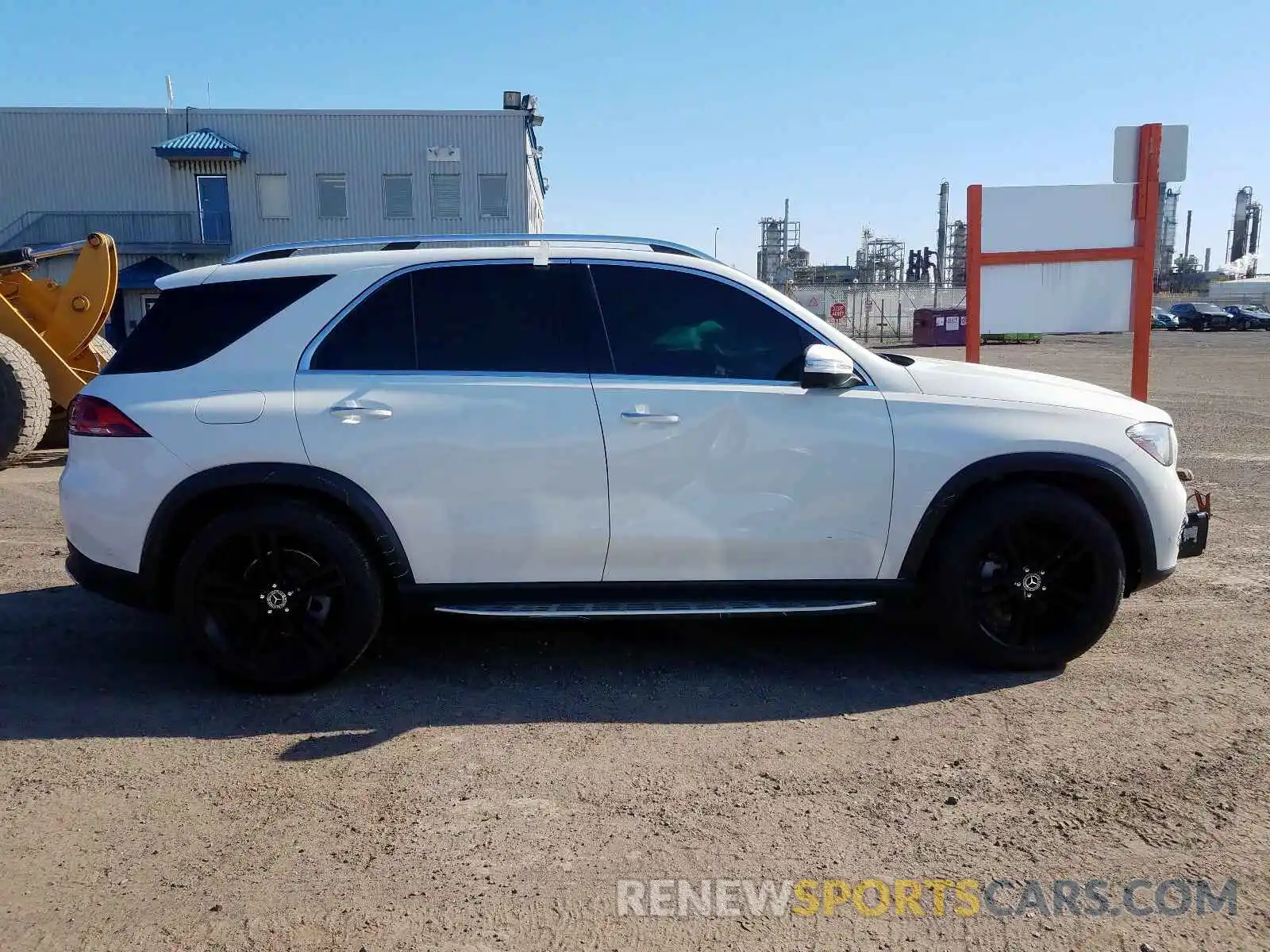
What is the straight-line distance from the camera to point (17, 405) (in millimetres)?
9336

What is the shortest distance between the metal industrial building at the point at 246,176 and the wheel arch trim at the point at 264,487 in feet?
98.9

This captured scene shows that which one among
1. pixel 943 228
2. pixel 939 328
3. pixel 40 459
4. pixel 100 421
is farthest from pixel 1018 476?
pixel 943 228

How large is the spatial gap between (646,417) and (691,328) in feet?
1.58

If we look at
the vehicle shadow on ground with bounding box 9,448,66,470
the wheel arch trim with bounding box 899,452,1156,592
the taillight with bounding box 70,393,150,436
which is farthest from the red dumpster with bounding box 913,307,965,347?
the taillight with bounding box 70,393,150,436

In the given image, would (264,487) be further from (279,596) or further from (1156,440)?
(1156,440)

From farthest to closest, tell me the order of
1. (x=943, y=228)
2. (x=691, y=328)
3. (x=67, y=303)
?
1. (x=943, y=228)
2. (x=67, y=303)
3. (x=691, y=328)

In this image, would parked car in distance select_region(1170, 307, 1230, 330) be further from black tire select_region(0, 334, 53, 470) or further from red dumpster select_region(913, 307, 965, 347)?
black tire select_region(0, 334, 53, 470)

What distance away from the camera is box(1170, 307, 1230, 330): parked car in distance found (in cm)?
5466

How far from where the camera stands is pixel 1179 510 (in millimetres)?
4281

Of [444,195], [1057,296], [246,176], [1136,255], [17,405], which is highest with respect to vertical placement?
[246,176]

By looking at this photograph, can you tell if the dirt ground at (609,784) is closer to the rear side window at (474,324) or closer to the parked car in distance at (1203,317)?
the rear side window at (474,324)

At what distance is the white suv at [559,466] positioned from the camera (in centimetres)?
396

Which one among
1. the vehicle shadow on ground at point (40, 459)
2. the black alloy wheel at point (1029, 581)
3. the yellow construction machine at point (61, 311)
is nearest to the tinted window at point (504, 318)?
the black alloy wheel at point (1029, 581)

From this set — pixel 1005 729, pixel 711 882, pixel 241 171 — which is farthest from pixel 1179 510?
pixel 241 171
